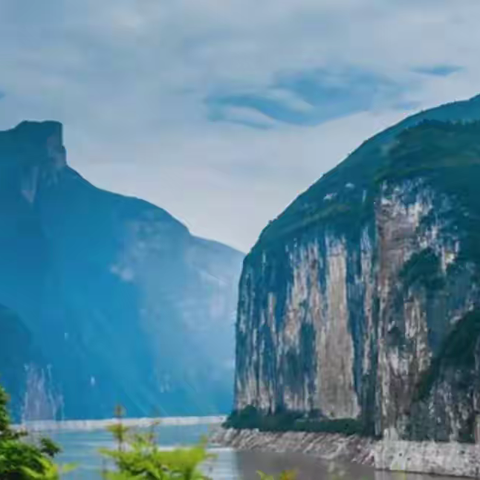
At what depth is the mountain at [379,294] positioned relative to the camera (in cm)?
8050

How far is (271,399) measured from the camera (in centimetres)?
14750

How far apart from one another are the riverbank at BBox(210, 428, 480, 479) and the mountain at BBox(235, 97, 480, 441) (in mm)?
940

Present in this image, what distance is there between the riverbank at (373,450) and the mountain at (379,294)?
940mm

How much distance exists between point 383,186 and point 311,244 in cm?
4103

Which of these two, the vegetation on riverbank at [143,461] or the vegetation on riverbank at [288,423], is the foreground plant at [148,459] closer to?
the vegetation on riverbank at [143,461]

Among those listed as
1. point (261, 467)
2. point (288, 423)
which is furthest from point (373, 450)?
point (288, 423)

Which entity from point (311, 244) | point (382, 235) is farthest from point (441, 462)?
point (311, 244)

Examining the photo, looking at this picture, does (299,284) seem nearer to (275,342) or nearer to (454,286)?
(275,342)

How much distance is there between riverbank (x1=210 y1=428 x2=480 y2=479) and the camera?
2714 inches

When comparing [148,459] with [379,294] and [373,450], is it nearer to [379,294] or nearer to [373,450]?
[373,450]

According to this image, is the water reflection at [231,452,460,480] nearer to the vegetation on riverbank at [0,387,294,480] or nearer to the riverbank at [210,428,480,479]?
the riverbank at [210,428,480,479]

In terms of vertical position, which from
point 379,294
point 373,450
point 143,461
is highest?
point 379,294

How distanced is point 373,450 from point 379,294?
41.4 feet

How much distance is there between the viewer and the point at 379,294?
95.6 m
